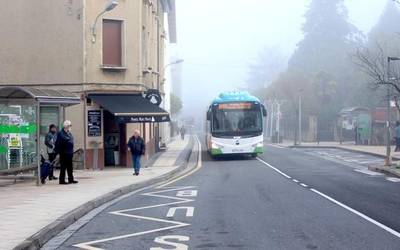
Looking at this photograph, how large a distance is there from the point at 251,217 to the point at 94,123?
1538 cm

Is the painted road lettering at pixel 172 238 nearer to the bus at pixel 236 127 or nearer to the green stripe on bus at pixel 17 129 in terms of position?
the green stripe on bus at pixel 17 129

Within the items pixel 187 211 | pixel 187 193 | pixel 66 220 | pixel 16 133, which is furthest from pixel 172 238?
pixel 16 133

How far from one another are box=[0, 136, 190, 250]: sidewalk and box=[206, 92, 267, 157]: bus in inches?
341

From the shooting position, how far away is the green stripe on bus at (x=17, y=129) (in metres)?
19.4

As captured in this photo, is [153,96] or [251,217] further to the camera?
[153,96]

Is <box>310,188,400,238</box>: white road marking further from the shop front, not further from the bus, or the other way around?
the bus

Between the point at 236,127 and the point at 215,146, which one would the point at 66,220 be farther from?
the point at 236,127

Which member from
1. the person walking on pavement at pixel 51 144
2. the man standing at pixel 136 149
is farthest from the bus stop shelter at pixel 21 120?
the man standing at pixel 136 149

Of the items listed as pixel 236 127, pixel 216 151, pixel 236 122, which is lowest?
pixel 216 151

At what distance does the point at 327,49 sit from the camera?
9094 centimetres

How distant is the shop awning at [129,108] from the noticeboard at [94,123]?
0.66 meters

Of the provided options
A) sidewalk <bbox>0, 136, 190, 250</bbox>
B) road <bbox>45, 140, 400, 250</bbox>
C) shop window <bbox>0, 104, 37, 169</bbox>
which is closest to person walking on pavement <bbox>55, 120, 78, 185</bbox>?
sidewalk <bbox>0, 136, 190, 250</bbox>

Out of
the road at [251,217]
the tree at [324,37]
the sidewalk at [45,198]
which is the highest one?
the tree at [324,37]

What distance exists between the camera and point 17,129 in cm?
1956
